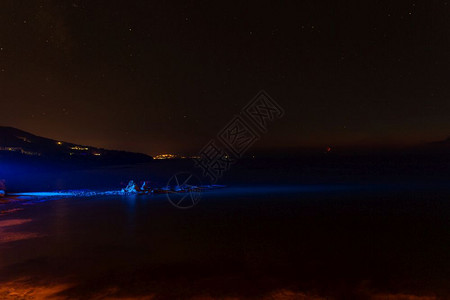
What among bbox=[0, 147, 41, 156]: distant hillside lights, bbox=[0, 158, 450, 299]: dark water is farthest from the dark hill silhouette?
bbox=[0, 158, 450, 299]: dark water

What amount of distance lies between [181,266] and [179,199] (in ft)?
51.6

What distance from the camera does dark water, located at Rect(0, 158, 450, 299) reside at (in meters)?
8.59

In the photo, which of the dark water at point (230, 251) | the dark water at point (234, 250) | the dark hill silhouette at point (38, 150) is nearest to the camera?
the dark water at point (230, 251)

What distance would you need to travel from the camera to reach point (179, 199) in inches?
1011

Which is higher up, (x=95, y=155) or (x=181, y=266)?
(x=95, y=155)

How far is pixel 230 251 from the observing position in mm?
11781

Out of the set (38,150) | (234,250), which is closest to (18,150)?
(38,150)

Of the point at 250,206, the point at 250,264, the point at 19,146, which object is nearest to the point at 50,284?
the point at 250,264

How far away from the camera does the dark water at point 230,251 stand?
8.59 m

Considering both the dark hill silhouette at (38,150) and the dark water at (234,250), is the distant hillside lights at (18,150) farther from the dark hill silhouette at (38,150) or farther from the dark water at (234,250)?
the dark water at (234,250)

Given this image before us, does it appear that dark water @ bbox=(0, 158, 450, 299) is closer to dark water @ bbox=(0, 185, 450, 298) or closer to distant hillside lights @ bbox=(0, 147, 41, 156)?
dark water @ bbox=(0, 185, 450, 298)

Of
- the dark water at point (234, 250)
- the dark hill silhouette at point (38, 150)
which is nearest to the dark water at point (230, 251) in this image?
the dark water at point (234, 250)

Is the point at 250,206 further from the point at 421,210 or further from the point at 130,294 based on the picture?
the point at 130,294

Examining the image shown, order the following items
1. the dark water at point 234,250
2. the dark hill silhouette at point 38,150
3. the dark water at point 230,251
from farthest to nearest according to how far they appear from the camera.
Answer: the dark hill silhouette at point 38,150 → the dark water at point 234,250 → the dark water at point 230,251
